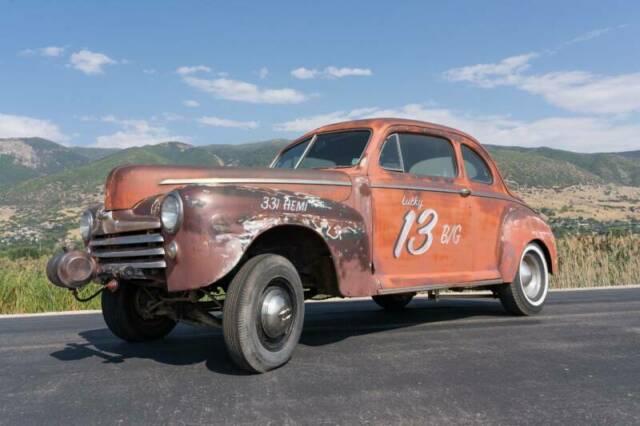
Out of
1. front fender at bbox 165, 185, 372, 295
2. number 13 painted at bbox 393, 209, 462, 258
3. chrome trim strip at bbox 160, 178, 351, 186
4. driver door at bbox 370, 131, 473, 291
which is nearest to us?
front fender at bbox 165, 185, 372, 295

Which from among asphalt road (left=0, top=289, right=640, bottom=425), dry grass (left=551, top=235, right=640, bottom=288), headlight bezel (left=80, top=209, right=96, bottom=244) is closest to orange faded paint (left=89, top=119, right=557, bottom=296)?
headlight bezel (left=80, top=209, right=96, bottom=244)

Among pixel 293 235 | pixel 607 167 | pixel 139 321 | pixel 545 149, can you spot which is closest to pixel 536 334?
pixel 293 235

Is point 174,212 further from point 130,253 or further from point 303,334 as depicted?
point 303,334

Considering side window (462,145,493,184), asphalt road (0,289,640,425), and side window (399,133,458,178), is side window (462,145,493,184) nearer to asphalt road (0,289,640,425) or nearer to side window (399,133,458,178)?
side window (399,133,458,178)

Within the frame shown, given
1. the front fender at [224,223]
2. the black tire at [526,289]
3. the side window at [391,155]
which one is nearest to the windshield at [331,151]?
the side window at [391,155]

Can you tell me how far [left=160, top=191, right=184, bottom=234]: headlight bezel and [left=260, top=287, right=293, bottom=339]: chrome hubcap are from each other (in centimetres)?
76

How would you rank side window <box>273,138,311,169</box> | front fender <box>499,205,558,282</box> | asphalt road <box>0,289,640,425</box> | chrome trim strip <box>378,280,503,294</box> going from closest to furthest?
1. asphalt road <box>0,289,640,425</box>
2. chrome trim strip <box>378,280,503,294</box>
3. side window <box>273,138,311,169</box>
4. front fender <box>499,205,558,282</box>

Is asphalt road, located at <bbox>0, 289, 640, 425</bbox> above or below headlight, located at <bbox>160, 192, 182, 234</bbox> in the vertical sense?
below

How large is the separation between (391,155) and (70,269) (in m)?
2.82

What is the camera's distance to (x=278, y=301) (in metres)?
3.76

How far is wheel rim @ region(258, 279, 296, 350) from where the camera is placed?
367 centimetres

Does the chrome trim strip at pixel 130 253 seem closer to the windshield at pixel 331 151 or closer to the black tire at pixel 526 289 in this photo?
the windshield at pixel 331 151

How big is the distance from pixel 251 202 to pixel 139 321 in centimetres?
185

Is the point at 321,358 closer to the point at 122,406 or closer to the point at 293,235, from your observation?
the point at 293,235
